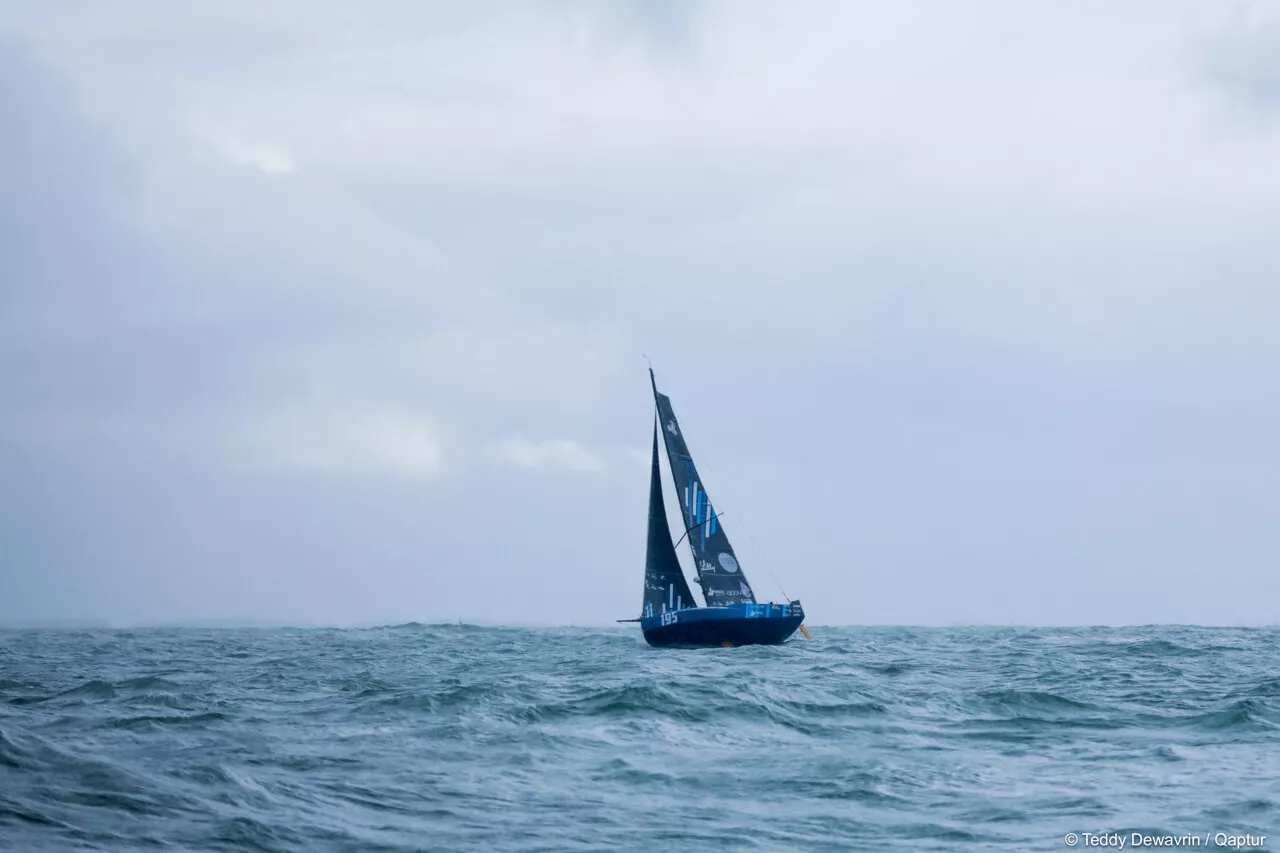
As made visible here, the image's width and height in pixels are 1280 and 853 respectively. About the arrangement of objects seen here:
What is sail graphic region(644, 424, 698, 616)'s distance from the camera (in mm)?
42500

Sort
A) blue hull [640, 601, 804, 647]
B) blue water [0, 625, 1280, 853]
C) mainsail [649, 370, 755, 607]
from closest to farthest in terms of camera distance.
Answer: blue water [0, 625, 1280, 853]
blue hull [640, 601, 804, 647]
mainsail [649, 370, 755, 607]

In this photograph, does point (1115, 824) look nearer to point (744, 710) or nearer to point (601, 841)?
point (601, 841)

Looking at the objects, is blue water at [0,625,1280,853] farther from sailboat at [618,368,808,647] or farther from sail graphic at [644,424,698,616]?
sail graphic at [644,424,698,616]

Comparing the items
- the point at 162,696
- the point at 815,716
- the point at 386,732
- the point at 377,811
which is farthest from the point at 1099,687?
the point at 162,696

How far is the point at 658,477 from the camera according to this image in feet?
144

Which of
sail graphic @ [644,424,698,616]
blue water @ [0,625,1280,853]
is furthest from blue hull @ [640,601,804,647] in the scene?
blue water @ [0,625,1280,853]

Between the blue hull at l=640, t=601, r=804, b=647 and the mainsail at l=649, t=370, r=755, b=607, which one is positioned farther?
the mainsail at l=649, t=370, r=755, b=607

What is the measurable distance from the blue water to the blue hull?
25.3 feet

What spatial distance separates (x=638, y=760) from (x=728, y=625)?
2168cm

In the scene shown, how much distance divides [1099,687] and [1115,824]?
14931 mm

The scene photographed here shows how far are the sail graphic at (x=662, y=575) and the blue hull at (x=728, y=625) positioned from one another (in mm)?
2071

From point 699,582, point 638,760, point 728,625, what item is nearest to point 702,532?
point 699,582

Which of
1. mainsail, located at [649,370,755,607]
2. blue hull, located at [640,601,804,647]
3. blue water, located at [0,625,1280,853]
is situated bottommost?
blue water, located at [0,625,1280,853]

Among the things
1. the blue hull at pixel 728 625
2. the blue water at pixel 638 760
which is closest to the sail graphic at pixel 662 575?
the blue hull at pixel 728 625
